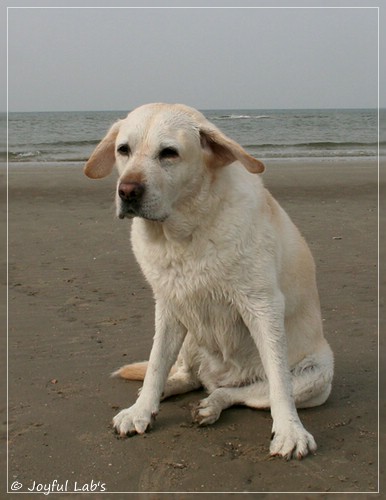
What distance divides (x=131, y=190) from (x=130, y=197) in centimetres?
4

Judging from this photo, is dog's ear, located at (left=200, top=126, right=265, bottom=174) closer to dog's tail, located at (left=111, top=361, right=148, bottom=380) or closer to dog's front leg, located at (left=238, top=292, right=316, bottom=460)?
dog's front leg, located at (left=238, top=292, right=316, bottom=460)

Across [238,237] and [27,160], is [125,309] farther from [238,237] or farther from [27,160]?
[27,160]

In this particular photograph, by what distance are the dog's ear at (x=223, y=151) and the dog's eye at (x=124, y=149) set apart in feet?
1.24

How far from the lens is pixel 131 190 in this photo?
3.40m

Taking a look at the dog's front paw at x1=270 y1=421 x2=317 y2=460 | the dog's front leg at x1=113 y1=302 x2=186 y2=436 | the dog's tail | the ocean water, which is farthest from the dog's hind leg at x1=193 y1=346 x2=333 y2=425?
the ocean water

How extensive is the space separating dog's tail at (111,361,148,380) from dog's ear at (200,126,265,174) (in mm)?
1424

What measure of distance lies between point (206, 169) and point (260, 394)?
1.26m

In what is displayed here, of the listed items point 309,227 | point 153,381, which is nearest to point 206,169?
point 153,381

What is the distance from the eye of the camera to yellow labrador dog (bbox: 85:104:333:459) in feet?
11.6

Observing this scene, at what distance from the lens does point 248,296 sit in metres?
3.73

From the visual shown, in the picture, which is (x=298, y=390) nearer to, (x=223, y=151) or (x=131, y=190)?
(x=223, y=151)

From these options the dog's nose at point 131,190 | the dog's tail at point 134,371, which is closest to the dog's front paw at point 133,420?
the dog's tail at point 134,371

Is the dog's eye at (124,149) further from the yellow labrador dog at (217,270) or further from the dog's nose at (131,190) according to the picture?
the dog's nose at (131,190)

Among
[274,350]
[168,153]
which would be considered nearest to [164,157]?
[168,153]
